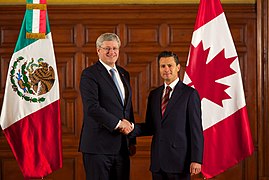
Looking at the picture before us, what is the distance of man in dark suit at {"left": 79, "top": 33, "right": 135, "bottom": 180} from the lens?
3361mm

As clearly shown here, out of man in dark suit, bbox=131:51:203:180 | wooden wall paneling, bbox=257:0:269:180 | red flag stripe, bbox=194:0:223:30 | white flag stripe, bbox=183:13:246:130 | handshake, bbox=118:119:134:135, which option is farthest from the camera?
wooden wall paneling, bbox=257:0:269:180

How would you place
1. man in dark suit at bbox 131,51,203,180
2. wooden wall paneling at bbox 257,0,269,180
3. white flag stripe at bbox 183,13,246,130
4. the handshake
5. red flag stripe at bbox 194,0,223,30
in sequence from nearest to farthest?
man in dark suit at bbox 131,51,203,180 → the handshake → white flag stripe at bbox 183,13,246,130 → red flag stripe at bbox 194,0,223,30 → wooden wall paneling at bbox 257,0,269,180

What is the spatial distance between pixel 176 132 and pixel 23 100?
4.85ft

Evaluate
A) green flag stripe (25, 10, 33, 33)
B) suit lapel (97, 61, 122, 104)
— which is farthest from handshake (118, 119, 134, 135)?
green flag stripe (25, 10, 33, 33)

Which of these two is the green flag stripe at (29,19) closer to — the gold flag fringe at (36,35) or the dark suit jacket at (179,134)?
the gold flag fringe at (36,35)

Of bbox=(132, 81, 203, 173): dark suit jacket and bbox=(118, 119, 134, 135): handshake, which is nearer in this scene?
bbox=(132, 81, 203, 173): dark suit jacket

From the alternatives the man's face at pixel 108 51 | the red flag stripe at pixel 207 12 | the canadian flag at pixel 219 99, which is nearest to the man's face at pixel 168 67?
the man's face at pixel 108 51

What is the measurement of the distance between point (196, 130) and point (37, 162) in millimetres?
1515

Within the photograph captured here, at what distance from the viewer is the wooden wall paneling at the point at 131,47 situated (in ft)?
15.9

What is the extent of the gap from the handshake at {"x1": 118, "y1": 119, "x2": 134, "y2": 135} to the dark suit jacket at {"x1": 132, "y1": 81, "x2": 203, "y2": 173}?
202mm

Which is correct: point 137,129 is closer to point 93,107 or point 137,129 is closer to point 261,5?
point 93,107

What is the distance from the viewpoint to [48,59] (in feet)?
13.5

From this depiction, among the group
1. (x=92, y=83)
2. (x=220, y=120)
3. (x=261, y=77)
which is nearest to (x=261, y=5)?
(x=261, y=77)

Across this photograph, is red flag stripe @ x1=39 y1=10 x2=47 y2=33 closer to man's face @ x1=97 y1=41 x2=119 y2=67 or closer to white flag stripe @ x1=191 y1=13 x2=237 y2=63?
man's face @ x1=97 y1=41 x2=119 y2=67
